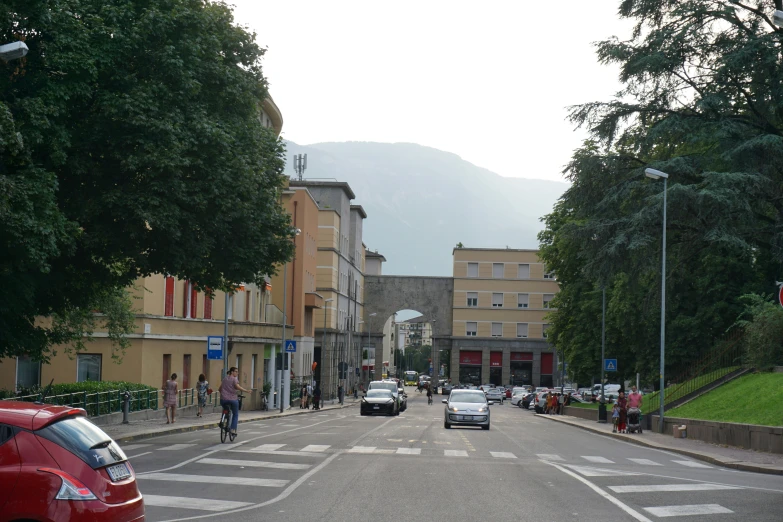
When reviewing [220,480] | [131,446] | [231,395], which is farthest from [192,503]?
[231,395]

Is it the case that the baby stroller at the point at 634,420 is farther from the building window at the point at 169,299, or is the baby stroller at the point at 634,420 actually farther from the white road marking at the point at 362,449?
the building window at the point at 169,299

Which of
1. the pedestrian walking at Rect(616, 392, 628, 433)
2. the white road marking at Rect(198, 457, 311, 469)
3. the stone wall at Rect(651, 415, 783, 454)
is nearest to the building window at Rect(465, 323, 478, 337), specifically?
the pedestrian walking at Rect(616, 392, 628, 433)

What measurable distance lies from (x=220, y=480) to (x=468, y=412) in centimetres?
2230

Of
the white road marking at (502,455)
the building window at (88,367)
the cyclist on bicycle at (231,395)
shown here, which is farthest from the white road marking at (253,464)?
the building window at (88,367)

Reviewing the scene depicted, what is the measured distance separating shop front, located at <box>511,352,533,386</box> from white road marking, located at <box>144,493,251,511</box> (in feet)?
339

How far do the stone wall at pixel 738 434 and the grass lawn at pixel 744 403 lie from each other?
1.45 feet

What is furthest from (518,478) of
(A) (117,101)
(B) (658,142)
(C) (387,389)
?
(C) (387,389)

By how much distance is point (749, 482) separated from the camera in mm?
17594

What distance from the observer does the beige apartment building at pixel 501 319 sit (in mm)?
114375

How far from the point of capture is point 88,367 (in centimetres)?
3897

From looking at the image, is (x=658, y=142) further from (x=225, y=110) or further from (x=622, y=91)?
(x=225, y=110)

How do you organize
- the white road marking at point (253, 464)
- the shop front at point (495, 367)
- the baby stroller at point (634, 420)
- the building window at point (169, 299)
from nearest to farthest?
the white road marking at point (253, 464)
the baby stroller at point (634, 420)
the building window at point (169, 299)
the shop front at point (495, 367)

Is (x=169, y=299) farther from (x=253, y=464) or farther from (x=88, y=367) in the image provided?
(x=253, y=464)

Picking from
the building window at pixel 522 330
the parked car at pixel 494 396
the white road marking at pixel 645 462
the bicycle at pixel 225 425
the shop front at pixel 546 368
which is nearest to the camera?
the white road marking at pixel 645 462
